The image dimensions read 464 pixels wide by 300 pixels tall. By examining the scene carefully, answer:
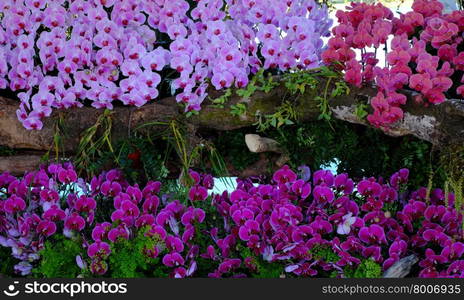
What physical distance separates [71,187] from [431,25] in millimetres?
1754

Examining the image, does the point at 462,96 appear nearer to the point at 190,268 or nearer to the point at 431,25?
the point at 431,25

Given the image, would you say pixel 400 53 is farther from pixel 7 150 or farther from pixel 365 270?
pixel 7 150

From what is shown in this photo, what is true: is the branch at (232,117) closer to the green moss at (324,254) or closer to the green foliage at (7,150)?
the green foliage at (7,150)

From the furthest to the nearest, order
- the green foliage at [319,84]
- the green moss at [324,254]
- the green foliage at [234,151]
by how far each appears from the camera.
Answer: the green foliage at [234,151]
the green foliage at [319,84]
the green moss at [324,254]

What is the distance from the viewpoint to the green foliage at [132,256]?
2598 millimetres

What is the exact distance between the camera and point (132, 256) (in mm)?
2633

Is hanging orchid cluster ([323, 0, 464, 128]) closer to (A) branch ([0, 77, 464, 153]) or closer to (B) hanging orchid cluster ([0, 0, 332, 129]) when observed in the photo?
(A) branch ([0, 77, 464, 153])

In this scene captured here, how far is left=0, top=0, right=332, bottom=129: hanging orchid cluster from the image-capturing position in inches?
112

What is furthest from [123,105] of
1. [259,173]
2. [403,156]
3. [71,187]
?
[403,156]

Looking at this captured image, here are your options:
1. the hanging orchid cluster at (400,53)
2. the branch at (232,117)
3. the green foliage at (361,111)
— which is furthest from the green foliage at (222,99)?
the green foliage at (361,111)

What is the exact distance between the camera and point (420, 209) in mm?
2814

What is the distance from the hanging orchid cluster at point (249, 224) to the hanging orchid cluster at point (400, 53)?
0.44 m

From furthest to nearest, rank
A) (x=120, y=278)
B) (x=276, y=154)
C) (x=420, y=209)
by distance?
(x=276, y=154), (x=420, y=209), (x=120, y=278)

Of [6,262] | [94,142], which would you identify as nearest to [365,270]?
[94,142]
